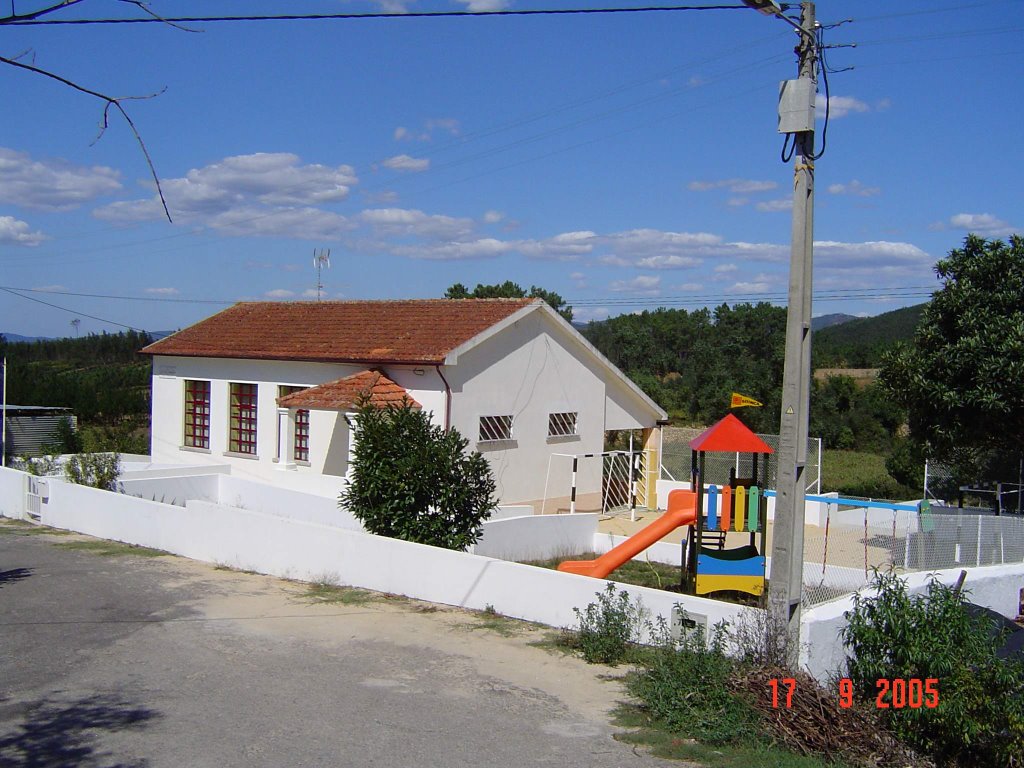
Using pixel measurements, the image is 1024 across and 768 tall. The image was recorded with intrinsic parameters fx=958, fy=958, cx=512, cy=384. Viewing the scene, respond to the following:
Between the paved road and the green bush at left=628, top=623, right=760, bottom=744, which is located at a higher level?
the green bush at left=628, top=623, right=760, bottom=744

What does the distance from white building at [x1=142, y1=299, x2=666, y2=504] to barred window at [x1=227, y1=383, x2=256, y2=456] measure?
34 mm

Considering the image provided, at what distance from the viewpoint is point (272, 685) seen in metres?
8.95

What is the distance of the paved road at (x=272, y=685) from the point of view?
23.9 ft

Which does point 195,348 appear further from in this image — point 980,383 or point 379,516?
point 980,383

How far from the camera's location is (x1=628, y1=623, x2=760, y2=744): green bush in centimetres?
793

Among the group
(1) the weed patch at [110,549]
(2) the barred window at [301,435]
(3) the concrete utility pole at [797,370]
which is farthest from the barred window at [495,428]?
(3) the concrete utility pole at [797,370]

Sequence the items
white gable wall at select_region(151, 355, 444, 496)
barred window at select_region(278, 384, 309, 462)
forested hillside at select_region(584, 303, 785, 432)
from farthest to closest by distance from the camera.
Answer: forested hillside at select_region(584, 303, 785, 432) < barred window at select_region(278, 384, 309, 462) < white gable wall at select_region(151, 355, 444, 496)

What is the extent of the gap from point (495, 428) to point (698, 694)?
12992mm

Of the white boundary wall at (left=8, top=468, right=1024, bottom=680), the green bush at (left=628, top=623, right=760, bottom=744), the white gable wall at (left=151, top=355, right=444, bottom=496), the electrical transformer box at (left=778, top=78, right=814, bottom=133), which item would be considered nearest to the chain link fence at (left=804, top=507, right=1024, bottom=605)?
the white boundary wall at (left=8, top=468, right=1024, bottom=680)

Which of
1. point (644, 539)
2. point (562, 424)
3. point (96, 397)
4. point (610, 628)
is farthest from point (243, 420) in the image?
point (96, 397)

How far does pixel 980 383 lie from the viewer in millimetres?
16953

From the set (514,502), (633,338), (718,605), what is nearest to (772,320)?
(633,338)

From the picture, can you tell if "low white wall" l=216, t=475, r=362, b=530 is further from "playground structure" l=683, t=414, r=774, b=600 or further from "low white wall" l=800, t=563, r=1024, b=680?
"low white wall" l=800, t=563, r=1024, b=680

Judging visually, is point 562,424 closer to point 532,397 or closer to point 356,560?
point 532,397
